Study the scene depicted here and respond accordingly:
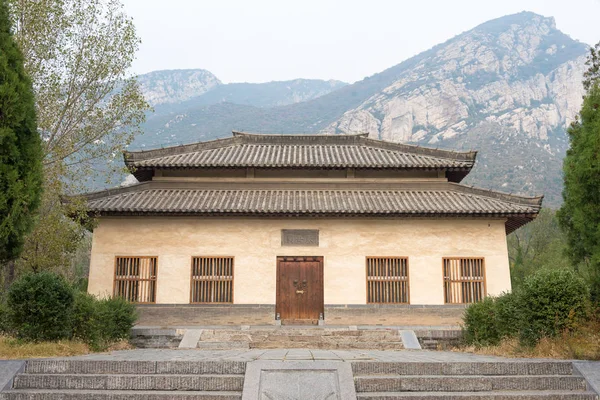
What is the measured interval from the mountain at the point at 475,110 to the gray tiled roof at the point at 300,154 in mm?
47728

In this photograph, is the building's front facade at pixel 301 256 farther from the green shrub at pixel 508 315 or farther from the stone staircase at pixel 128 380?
the stone staircase at pixel 128 380

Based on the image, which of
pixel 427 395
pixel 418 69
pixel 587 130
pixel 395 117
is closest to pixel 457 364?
pixel 427 395

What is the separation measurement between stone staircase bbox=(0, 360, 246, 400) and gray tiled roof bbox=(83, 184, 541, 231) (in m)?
8.79

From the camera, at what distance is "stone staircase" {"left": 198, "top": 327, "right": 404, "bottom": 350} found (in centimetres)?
1353

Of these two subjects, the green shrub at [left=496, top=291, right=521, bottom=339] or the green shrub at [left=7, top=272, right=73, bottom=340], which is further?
the green shrub at [left=496, top=291, right=521, bottom=339]

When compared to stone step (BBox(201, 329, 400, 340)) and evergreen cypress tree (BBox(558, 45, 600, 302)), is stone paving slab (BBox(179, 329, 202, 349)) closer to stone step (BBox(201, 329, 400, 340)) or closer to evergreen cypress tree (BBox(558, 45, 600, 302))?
stone step (BBox(201, 329, 400, 340))

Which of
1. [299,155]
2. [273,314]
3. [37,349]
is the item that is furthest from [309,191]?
[37,349]

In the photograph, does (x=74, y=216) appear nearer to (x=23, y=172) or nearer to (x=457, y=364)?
(x=23, y=172)

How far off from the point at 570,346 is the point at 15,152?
10.5 metres

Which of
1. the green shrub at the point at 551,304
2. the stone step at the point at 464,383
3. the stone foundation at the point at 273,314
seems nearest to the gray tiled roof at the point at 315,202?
the stone foundation at the point at 273,314

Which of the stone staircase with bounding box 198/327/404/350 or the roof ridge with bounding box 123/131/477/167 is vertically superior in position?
the roof ridge with bounding box 123/131/477/167

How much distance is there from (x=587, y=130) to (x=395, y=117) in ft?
300

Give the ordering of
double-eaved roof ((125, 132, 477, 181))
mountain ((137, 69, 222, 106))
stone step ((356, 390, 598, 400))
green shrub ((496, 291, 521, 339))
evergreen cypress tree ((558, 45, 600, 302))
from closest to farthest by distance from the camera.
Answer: stone step ((356, 390, 598, 400)), evergreen cypress tree ((558, 45, 600, 302)), green shrub ((496, 291, 521, 339)), double-eaved roof ((125, 132, 477, 181)), mountain ((137, 69, 222, 106))

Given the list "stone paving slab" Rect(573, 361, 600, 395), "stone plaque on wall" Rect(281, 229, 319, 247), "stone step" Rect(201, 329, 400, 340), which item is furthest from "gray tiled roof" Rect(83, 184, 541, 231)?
"stone paving slab" Rect(573, 361, 600, 395)
